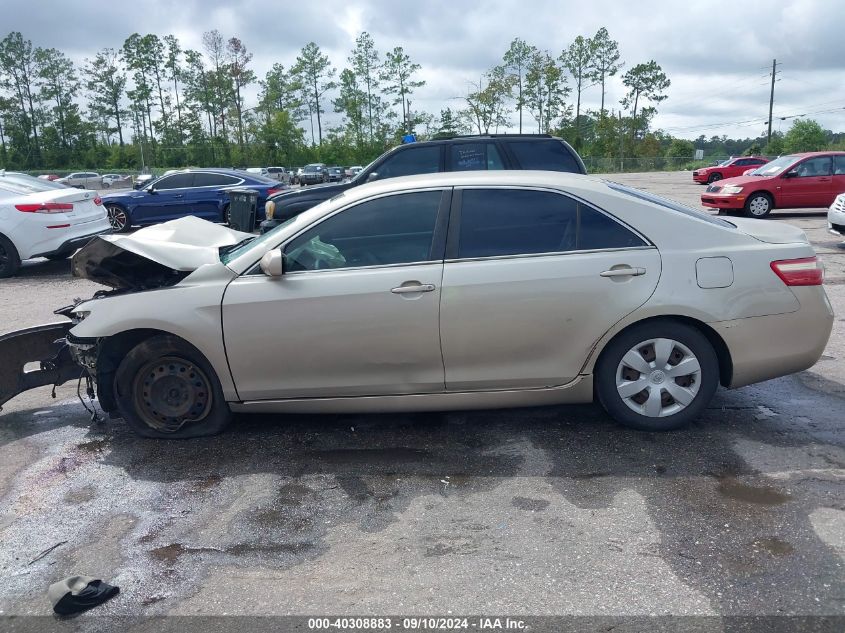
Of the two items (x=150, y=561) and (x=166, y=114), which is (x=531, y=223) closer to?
(x=150, y=561)

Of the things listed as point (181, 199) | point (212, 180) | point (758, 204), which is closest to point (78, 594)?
point (181, 199)

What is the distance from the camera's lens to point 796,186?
1667 centimetres

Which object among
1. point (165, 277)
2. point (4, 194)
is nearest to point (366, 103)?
point (4, 194)

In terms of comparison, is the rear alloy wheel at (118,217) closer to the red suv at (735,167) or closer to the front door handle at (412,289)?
the front door handle at (412,289)

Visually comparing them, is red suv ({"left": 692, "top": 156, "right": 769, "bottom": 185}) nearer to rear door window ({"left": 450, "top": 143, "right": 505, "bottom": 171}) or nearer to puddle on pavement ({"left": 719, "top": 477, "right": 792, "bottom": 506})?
rear door window ({"left": 450, "top": 143, "right": 505, "bottom": 171})

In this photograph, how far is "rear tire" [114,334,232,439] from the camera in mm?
4328

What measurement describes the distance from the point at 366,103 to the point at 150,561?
77.6 metres

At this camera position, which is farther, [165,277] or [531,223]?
[165,277]

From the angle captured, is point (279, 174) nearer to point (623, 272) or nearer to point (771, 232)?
point (771, 232)

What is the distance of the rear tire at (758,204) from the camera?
16.7 metres


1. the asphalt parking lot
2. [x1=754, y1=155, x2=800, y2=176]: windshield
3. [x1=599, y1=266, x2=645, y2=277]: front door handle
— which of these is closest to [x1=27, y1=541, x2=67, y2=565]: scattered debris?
the asphalt parking lot

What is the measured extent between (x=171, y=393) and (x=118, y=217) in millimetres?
13668

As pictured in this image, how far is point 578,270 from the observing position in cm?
405

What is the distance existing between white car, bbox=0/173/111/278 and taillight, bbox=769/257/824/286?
10.4m
